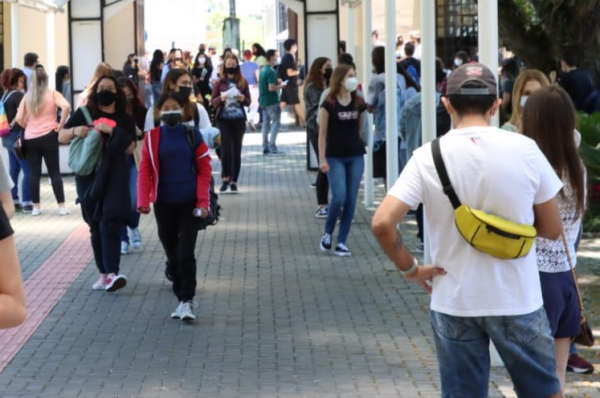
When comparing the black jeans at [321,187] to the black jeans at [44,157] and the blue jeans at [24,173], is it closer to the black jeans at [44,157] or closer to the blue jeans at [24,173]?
the black jeans at [44,157]

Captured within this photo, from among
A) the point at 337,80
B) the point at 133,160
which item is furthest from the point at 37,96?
the point at 337,80

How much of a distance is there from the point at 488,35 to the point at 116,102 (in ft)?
12.8

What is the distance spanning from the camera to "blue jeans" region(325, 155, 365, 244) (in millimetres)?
12672

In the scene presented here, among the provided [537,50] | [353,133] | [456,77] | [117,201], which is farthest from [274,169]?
[456,77]

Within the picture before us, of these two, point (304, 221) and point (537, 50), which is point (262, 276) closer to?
point (304, 221)

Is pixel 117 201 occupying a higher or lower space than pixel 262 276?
higher

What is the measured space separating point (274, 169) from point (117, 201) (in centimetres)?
1223

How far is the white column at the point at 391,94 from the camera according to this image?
14211 millimetres

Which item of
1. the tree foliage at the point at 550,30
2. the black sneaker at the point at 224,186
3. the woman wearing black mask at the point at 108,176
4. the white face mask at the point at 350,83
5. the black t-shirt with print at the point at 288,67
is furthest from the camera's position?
the black t-shirt with print at the point at 288,67

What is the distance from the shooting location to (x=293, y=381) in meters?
7.71

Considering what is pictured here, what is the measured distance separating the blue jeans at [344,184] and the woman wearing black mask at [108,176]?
2403 mm

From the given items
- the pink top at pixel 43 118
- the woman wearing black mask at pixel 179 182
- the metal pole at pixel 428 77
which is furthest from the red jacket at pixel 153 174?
the pink top at pixel 43 118

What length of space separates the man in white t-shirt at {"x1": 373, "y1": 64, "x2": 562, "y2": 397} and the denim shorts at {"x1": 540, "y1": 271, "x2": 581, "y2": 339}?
135 cm

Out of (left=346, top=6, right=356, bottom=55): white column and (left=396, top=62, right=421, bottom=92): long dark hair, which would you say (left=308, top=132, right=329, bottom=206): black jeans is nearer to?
(left=396, top=62, right=421, bottom=92): long dark hair
